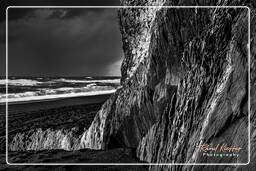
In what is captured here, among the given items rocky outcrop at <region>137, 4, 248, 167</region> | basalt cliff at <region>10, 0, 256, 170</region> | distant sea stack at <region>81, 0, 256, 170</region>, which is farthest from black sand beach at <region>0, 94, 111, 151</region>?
rocky outcrop at <region>137, 4, 248, 167</region>

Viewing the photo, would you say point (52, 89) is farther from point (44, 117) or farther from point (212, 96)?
point (212, 96)

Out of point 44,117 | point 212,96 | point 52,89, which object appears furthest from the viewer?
point 52,89

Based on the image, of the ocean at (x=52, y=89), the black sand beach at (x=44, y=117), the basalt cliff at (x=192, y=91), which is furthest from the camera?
the ocean at (x=52, y=89)

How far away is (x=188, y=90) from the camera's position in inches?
159

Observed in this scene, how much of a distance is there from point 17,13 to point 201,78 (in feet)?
9.64

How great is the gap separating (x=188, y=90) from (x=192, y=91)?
0.08 metres

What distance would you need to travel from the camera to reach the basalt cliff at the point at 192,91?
3.44 meters

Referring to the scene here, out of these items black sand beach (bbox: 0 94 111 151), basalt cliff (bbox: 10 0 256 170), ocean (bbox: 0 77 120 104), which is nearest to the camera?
basalt cliff (bbox: 10 0 256 170)

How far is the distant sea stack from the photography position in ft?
11.4

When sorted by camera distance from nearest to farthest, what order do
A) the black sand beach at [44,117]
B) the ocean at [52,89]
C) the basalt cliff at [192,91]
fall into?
the basalt cliff at [192,91], the black sand beach at [44,117], the ocean at [52,89]

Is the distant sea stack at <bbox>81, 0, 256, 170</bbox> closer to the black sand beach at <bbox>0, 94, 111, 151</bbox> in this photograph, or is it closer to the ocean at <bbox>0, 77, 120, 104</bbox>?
the black sand beach at <bbox>0, 94, 111, 151</bbox>

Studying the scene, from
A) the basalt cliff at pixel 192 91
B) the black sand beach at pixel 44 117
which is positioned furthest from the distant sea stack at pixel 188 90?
the black sand beach at pixel 44 117

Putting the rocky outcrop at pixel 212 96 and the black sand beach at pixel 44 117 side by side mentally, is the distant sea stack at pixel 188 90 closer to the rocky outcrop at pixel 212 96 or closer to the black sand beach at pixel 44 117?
the rocky outcrop at pixel 212 96

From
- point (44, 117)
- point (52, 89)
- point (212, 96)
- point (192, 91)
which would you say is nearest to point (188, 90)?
point (192, 91)
